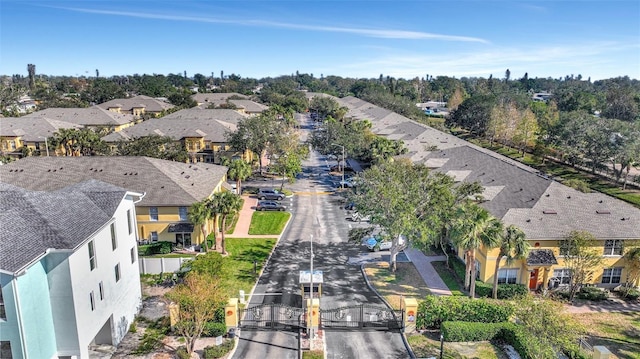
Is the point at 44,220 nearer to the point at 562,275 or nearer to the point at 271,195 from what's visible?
the point at 562,275

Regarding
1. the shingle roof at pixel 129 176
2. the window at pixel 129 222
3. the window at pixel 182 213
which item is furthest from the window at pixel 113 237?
the window at pixel 182 213

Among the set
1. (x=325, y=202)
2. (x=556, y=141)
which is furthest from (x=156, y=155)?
(x=556, y=141)

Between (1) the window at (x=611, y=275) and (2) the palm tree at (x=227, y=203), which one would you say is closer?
(1) the window at (x=611, y=275)

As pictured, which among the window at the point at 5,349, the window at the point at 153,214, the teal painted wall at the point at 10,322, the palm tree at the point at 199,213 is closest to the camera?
the teal painted wall at the point at 10,322

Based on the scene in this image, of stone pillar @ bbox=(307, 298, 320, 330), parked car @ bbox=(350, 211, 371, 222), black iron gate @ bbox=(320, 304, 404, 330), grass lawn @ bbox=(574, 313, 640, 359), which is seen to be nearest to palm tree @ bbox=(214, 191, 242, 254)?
parked car @ bbox=(350, 211, 371, 222)

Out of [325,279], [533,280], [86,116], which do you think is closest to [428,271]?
[533,280]

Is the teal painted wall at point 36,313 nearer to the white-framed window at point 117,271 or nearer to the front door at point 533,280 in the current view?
the white-framed window at point 117,271

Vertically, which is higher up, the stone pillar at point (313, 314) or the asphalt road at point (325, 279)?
the stone pillar at point (313, 314)
